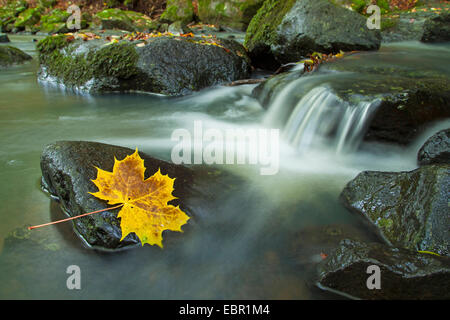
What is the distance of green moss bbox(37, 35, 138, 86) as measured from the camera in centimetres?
581

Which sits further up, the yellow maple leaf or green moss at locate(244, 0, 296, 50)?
green moss at locate(244, 0, 296, 50)

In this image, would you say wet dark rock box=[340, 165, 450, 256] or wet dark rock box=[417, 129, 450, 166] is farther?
wet dark rock box=[417, 129, 450, 166]

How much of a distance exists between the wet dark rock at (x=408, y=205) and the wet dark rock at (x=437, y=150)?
790 mm

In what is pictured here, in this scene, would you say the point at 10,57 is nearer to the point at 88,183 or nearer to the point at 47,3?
the point at 88,183

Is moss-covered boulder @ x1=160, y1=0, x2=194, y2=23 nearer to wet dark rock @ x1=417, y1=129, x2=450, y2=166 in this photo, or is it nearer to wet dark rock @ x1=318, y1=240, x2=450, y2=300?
wet dark rock @ x1=417, y1=129, x2=450, y2=166

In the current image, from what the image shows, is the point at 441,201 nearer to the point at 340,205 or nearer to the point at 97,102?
the point at 340,205

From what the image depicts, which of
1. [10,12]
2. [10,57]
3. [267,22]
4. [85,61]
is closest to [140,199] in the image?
[85,61]

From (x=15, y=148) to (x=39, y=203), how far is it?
1.46 metres

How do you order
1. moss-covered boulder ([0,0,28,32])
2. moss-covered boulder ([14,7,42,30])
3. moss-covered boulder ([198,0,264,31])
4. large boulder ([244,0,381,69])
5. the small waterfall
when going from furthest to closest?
moss-covered boulder ([0,0,28,32]) < moss-covered boulder ([14,7,42,30]) < moss-covered boulder ([198,0,264,31]) < large boulder ([244,0,381,69]) < the small waterfall

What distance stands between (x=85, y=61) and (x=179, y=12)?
43.6ft

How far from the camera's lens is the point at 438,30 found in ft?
25.5

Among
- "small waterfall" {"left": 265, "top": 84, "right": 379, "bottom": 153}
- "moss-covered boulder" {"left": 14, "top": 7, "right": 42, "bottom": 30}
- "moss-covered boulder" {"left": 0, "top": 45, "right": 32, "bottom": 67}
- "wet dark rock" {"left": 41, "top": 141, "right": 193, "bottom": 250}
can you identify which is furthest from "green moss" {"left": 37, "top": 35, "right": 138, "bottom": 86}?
"moss-covered boulder" {"left": 14, "top": 7, "right": 42, "bottom": 30}

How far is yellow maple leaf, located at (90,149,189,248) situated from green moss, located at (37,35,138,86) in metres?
3.98
